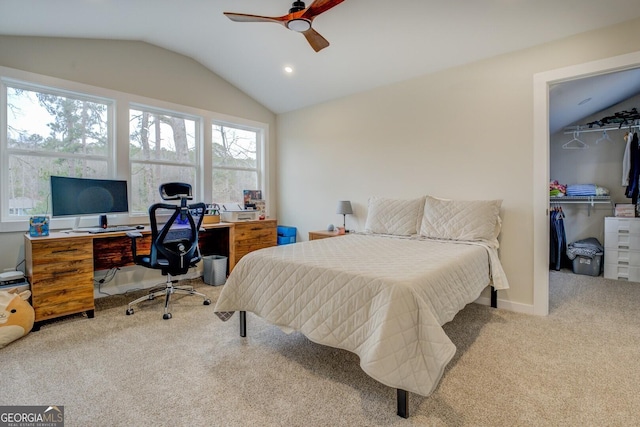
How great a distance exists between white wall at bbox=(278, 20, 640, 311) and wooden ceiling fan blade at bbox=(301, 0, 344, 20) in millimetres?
1794

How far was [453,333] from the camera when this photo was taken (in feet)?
7.91

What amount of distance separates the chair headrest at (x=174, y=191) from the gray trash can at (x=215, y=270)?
1.10 meters

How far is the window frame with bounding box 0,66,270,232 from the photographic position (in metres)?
2.84

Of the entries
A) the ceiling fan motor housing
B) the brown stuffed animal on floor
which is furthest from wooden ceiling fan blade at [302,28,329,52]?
the brown stuffed animal on floor

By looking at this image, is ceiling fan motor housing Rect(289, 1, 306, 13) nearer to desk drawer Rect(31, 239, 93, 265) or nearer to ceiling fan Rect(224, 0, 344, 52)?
ceiling fan Rect(224, 0, 344, 52)

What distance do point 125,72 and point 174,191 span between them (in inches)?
66.1

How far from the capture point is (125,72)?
3.52m

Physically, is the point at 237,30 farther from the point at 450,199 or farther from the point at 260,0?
the point at 450,199

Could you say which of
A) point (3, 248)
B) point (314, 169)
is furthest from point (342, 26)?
point (3, 248)

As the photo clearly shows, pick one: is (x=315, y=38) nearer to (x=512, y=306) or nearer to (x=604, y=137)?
(x=512, y=306)

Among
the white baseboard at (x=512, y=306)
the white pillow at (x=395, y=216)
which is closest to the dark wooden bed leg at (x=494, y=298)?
the white baseboard at (x=512, y=306)

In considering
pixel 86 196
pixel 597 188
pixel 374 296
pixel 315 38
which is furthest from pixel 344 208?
pixel 597 188

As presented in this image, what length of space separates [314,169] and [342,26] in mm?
2042

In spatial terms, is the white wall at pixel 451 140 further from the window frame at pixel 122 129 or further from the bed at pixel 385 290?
the window frame at pixel 122 129
